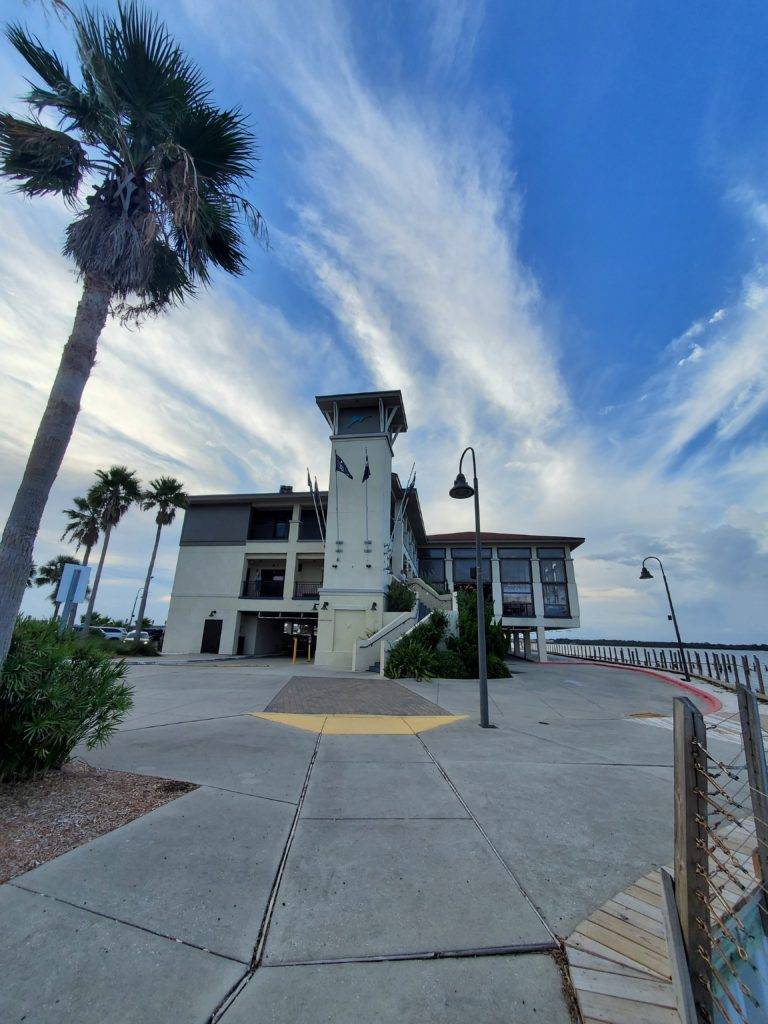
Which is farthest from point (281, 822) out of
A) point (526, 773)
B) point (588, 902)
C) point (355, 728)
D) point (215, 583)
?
point (215, 583)

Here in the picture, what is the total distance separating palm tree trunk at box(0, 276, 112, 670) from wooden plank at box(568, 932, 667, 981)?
15.7 ft

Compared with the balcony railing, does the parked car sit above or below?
below

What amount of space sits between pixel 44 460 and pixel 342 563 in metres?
16.4

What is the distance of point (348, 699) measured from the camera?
33.9 ft

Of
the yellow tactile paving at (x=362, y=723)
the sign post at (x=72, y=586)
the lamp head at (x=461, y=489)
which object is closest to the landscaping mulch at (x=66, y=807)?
the yellow tactile paving at (x=362, y=723)

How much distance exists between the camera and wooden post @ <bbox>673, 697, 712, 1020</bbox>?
2.08m

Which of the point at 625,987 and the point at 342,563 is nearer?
the point at 625,987

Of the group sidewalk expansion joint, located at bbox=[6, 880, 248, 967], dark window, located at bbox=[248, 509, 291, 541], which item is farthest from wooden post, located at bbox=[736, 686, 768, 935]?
dark window, located at bbox=[248, 509, 291, 541]

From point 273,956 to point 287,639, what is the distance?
30555 mm

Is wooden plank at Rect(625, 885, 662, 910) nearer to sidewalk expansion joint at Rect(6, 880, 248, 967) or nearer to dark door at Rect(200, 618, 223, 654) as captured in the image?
sidewalk expansion joint at Rect(6, 880, 248, 967)

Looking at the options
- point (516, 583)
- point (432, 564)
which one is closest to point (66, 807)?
point (516, 583)

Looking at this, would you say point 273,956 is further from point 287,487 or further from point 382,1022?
point 287,487

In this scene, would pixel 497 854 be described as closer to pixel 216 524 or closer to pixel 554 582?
pixel 216 524

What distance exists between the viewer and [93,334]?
5195 mm
